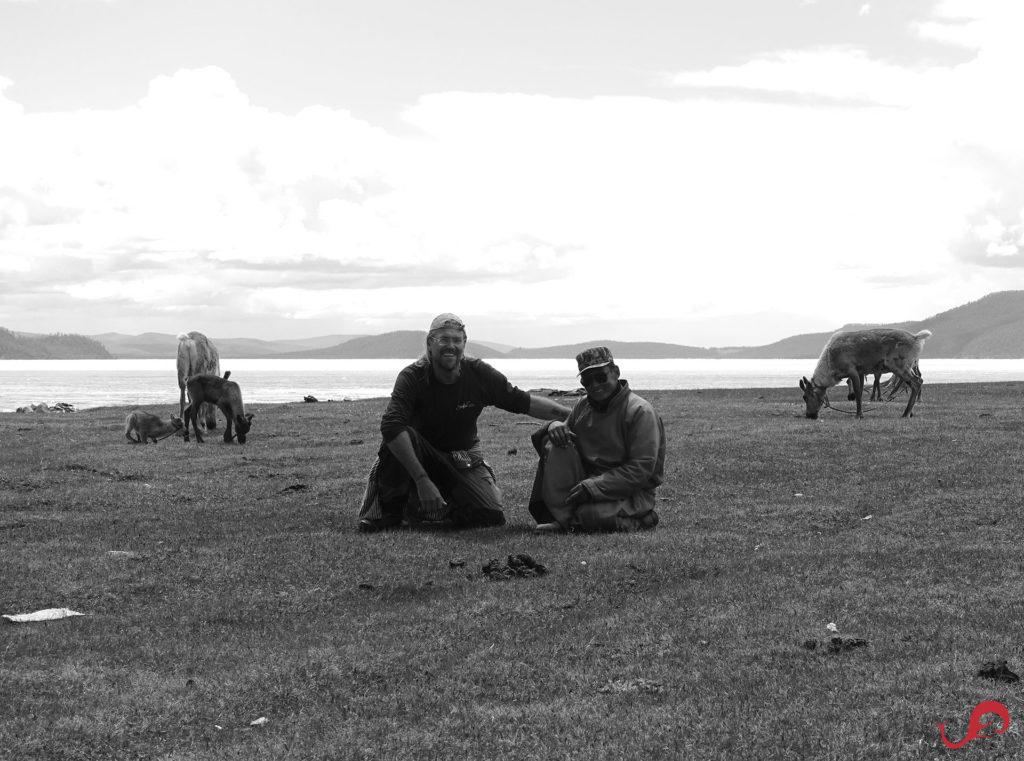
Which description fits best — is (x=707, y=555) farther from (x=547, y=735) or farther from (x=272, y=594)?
(x=547, y=735)

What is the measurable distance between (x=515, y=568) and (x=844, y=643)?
11.4 ft

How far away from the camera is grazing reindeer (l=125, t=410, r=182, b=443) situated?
25953 mm

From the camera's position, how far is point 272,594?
982cm

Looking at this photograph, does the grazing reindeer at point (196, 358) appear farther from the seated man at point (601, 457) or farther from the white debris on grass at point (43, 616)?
the white debris on grass at point (43, 616)

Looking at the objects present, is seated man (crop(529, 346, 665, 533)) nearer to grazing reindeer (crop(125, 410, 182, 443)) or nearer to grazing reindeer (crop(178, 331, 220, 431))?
grazing reindeer (crop(125, 410, 182, 443))

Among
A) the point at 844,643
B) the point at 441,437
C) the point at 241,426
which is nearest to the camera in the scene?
the point at 844,643

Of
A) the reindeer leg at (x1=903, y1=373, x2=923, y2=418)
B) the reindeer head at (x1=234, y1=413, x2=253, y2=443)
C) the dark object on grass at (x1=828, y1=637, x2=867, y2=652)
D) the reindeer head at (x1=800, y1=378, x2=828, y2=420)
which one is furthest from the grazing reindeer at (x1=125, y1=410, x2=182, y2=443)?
the dark object on grass at (x1=828, y1=637, x2=867, y2=652)

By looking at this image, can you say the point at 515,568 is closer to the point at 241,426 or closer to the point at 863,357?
the point at 241,426

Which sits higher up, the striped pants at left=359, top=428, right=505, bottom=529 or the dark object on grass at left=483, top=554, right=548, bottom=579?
the striped pants at left=359, top=428, right=505, bottom=529

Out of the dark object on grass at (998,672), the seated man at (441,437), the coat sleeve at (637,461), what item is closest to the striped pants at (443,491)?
the seated man at (441,437)

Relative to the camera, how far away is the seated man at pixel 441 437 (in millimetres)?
11891

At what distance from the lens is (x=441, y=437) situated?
12617 mm

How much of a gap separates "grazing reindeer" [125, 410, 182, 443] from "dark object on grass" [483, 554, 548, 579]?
17.7 metres

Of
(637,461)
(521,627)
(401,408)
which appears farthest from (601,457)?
(521,627)
